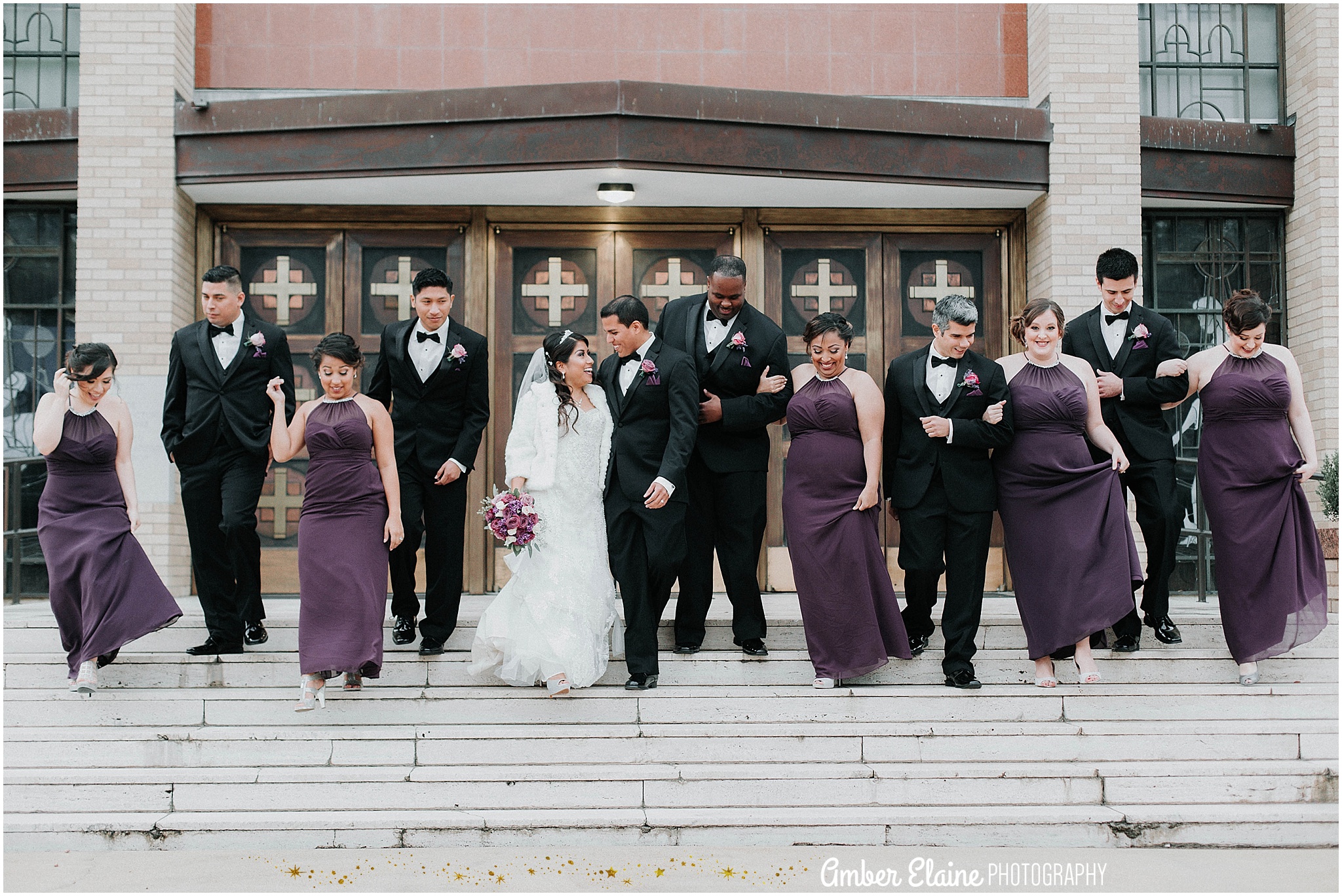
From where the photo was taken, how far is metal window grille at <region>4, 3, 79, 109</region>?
8.70 m

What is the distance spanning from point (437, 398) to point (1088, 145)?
5.41 metres

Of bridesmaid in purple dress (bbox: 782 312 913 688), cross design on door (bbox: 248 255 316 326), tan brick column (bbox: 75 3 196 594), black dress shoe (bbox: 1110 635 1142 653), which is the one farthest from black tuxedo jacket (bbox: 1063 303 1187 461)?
tan brick column (bbox: 75 3 196 594)

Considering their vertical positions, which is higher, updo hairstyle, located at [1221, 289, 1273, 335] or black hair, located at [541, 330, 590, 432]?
updo hairstyle, located at [1221, 289, 1273, 335]

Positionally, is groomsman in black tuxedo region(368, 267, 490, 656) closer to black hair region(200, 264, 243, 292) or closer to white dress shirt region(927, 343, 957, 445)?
black hair region(200, 264, 243, 292)

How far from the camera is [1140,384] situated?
6.11 metres

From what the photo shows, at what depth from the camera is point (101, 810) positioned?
5.21m

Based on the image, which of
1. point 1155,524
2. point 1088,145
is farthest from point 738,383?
point 1088,145

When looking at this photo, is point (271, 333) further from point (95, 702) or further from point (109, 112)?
point (109, 112)

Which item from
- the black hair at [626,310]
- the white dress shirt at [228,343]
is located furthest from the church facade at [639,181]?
the black hair at [626,310]

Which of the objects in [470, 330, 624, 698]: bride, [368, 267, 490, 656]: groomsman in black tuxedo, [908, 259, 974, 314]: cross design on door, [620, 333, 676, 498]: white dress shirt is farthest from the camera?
[908, 259, 974, 314]: cross design on door

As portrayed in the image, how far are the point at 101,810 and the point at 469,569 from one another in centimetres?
362

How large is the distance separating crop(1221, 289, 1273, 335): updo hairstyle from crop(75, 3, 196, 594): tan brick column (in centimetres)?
704

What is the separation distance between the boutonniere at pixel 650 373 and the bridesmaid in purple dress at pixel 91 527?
2785 millimetres

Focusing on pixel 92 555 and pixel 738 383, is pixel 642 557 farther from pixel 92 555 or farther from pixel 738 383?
pixel 92 555
